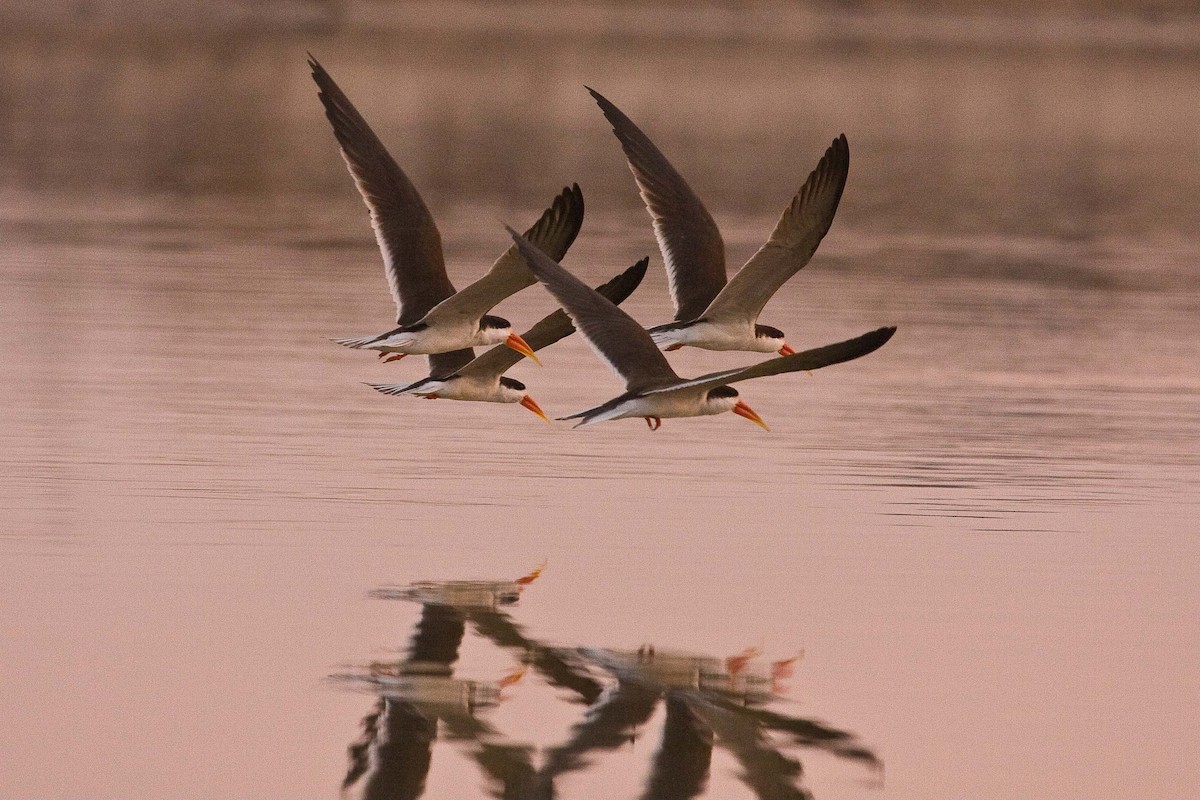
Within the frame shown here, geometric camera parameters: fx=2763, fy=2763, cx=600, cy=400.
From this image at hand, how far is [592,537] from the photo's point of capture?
13.4 metres

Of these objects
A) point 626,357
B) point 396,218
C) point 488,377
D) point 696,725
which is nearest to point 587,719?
point 696,725

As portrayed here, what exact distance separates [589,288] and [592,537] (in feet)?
4.47

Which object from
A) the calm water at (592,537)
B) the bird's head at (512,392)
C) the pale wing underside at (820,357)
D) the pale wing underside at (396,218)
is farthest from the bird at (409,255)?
the pale wing underside at (820,357)

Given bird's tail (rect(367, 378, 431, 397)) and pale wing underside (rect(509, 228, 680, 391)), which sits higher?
pale wing underside (rect(509, 228, 680, 391))

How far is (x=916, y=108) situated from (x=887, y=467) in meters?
57.4

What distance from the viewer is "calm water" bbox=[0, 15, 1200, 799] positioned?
9859 millimetres

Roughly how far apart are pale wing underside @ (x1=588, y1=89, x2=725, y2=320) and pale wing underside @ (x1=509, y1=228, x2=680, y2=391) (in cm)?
194

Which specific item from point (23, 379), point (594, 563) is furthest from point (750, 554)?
point (23, 379)

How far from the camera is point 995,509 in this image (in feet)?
48.1

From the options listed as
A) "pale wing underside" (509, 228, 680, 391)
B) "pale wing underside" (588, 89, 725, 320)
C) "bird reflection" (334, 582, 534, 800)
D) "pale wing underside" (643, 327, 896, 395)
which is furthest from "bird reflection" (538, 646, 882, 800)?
"pale wing underside" (588, 89, 725, 320)

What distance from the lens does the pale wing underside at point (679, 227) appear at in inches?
586

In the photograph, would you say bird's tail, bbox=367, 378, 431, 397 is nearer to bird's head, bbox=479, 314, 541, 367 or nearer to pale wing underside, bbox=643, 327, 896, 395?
bird's head, bbox=479, 314, 541, 367

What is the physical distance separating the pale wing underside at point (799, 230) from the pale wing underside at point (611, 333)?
107 cm

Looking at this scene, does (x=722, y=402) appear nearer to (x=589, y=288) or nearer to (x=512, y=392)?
(x=589, y=288)
